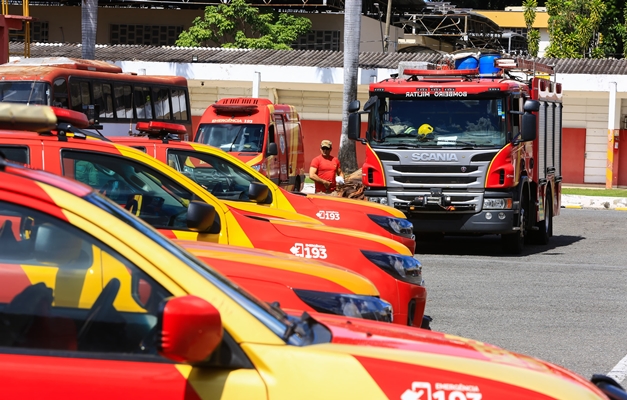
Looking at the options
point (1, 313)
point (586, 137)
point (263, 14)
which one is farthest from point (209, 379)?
point (263, 14)

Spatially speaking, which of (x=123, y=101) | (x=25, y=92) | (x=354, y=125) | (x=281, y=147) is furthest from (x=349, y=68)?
(x=354, y=125)

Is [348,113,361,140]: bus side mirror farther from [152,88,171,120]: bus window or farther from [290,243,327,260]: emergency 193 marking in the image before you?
[152,88,171,120]: bus window

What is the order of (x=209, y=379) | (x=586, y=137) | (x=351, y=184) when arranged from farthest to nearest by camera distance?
(x=586, y=137) → (x=351, y=184) → (x=209, y=379)

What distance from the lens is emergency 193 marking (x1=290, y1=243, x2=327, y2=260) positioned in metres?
7.27

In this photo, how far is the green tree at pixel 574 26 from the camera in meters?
47.3

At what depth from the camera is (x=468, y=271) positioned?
14031mm

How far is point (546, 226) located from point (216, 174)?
34.4ft

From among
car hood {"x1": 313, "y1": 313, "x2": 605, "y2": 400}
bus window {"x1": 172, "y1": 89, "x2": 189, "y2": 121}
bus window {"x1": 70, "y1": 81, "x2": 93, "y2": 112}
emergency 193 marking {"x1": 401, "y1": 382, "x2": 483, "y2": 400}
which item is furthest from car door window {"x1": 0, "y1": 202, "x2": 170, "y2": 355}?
bus window {"x1": 172, "y1": 89, "x2": 189, "y2": 121}

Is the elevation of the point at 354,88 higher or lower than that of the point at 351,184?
higher

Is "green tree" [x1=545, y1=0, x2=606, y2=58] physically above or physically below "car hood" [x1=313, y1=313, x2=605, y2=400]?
above

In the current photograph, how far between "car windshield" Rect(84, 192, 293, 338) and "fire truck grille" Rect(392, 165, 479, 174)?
12240 mm

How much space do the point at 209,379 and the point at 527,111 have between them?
13066 mm

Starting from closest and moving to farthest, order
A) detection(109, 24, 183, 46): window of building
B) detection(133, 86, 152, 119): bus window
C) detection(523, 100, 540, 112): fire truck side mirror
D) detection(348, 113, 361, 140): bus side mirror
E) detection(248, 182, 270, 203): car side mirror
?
detection(248, 182, 270, 203): car side mirror, detection(523, 100, 540, 112): fire truck side mirror, detection(348, 113, 361, 140): bus side mirror, detection(133, 86, 152, 119): bus window, detection(109, 24, 183, 46): window of building

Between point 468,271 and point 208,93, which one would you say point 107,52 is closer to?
point 208,93
